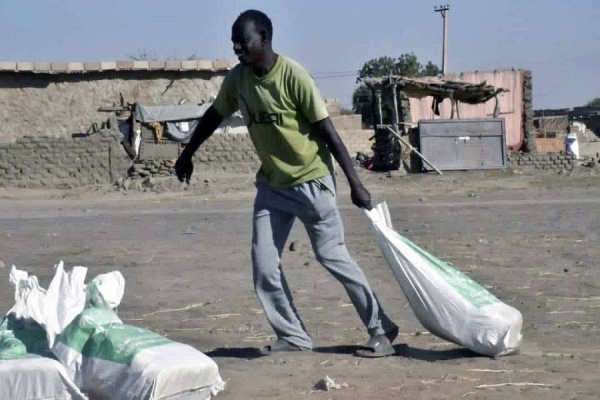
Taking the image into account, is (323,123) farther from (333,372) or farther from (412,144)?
(412,144)

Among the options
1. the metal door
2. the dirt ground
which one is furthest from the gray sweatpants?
the metal door

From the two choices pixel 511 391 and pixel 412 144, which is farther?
pixel 412 144

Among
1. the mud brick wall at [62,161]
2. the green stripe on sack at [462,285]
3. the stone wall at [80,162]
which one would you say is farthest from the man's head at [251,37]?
the mud brick wall at [62,161]

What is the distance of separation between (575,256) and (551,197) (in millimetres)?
9426

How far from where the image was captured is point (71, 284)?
4.80m

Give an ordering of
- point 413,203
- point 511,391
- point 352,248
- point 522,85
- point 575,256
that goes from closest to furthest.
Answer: point 511,391
point 575,256
point 352,248
point 413,203
point 522,85

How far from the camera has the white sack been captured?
519cm

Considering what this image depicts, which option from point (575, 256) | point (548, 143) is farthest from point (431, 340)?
point (548, 143)

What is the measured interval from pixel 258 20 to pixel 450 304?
163cm

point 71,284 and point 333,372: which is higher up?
point 71,284

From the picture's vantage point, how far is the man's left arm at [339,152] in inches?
207

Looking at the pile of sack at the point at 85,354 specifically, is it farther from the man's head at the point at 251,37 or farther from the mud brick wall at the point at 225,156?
the mud brick wall at the point at 225,156

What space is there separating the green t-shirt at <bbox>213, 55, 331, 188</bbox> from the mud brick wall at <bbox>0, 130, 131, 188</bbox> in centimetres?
2001

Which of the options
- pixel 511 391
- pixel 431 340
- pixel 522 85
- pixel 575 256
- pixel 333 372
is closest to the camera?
pixel 511 391
